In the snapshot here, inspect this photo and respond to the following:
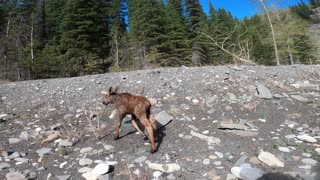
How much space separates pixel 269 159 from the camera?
13.8 feet

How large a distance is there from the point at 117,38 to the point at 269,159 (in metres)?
21.4

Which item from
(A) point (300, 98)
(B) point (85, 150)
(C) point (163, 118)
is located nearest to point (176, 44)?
(A) point (300, 98)

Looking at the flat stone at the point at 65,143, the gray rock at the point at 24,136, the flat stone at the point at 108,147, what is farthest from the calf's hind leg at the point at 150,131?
the gray rock at the point at 24,136

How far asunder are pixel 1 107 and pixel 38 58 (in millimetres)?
16119

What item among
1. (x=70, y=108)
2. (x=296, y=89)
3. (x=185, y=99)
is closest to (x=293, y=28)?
(x=296, y=89)

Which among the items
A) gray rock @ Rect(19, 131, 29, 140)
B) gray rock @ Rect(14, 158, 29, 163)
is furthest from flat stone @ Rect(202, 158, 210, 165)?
gray rock @ Rect(19, 131, 29, 140)

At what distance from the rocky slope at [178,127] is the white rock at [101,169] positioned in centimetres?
2

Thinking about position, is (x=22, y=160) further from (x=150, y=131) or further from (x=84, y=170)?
(x=150, y=131)

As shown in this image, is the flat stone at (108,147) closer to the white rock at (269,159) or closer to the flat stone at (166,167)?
the flat stone at (166,167)

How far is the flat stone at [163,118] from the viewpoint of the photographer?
5.94m

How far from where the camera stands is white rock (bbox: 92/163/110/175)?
13.4 ft

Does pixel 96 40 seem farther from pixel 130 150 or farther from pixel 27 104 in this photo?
pixel 130 150

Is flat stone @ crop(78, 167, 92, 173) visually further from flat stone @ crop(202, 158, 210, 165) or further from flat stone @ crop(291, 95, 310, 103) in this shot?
flat stone @ crop(291, 95, 310, 103)

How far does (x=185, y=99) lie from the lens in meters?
7.40
